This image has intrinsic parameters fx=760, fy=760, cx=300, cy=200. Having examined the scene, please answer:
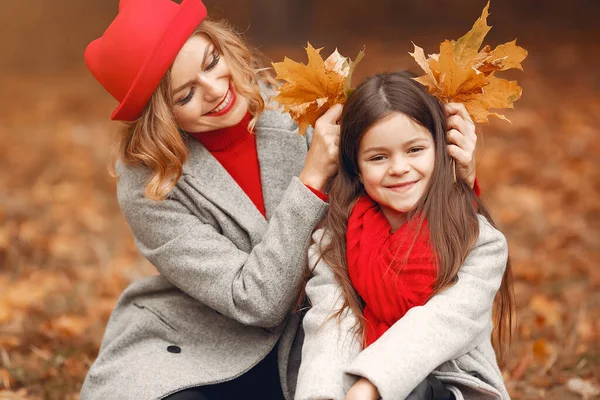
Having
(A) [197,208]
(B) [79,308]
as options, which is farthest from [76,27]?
(A) [197,208]

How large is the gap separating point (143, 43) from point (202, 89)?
0.23 meters

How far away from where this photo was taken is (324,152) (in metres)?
2.28

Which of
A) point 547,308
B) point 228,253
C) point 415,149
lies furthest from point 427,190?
point 547,308

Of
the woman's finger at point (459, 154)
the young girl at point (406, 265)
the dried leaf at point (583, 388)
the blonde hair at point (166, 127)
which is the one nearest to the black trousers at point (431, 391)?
the young girl at point (406, 265)

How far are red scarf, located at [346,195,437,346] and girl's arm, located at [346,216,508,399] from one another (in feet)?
0.23

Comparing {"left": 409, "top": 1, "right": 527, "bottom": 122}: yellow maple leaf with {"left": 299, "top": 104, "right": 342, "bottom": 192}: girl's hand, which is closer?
{"left": 409, "top": 1, "right": 527, "bottom": 122}: yellow maple leaf

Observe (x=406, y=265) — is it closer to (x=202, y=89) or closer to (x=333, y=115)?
(x=333, y=115)

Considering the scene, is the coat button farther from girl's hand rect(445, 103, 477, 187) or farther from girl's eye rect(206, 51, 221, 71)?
girl's hand rect(445, 103, 477, 187)

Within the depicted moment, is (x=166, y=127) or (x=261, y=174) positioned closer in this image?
(x=166, y=127)

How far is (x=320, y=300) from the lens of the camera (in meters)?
2.18

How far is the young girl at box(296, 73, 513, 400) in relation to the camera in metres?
2.01

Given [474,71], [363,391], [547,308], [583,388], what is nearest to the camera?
[363,391]

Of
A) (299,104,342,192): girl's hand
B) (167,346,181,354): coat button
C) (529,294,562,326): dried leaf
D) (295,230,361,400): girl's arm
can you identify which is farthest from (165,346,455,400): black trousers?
(529,294,562,326): dried leaf

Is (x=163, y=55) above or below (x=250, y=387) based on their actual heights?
above
